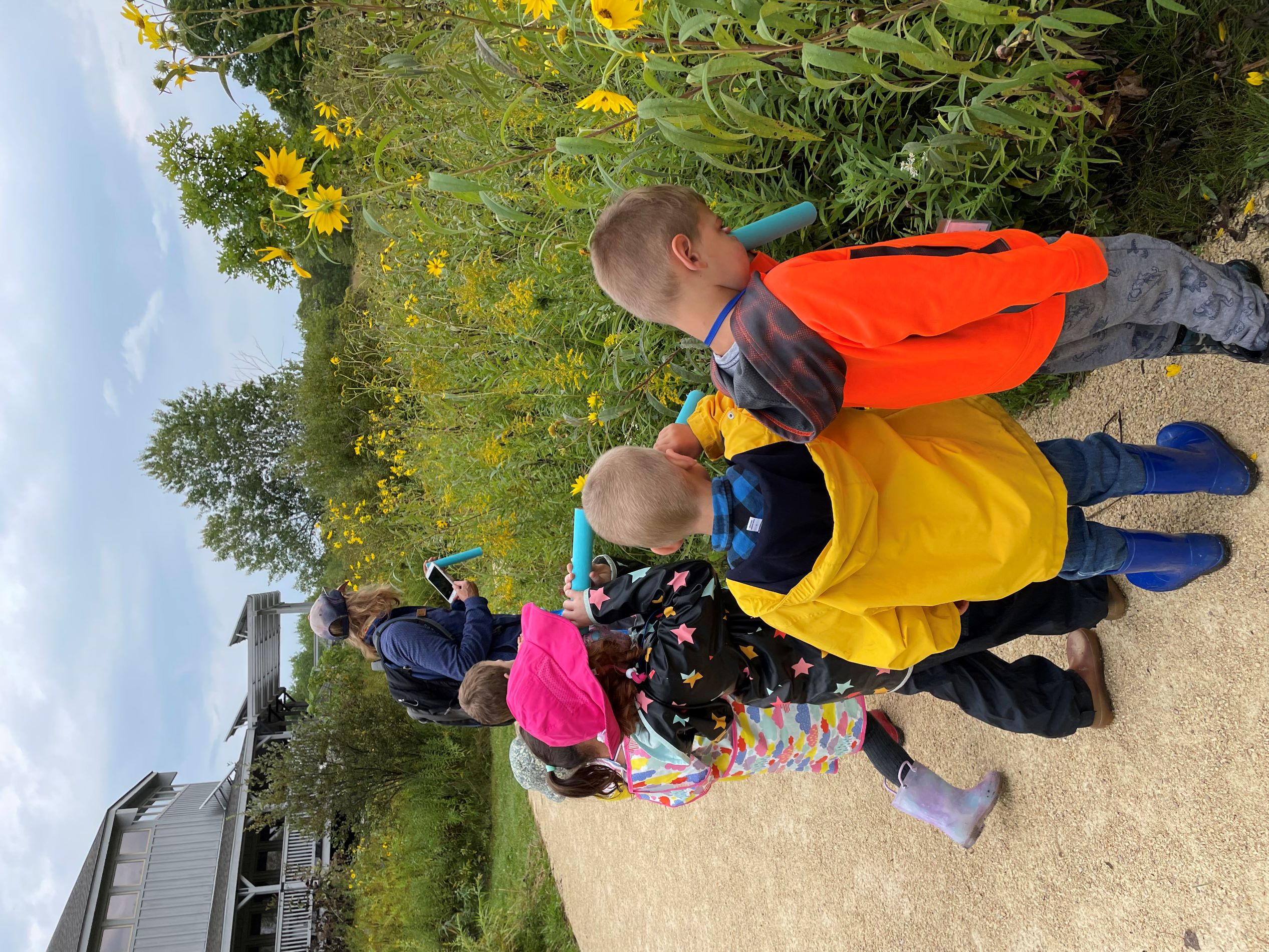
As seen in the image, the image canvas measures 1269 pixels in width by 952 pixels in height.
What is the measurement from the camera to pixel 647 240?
1.63 m

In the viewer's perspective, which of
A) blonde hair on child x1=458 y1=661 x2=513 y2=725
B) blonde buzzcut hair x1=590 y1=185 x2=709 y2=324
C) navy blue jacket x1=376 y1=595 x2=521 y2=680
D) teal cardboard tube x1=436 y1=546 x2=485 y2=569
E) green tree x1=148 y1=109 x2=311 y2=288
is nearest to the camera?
blonde buzzcut hair x1=590 y1=185 x2=709 y2=324

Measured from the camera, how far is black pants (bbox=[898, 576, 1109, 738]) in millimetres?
2215

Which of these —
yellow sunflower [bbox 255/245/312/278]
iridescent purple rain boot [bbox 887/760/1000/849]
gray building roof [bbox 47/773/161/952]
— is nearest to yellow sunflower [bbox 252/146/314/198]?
yellow sunflower [bbox 255/245/312/278]

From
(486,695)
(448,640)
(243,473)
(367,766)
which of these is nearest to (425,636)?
(448,640)

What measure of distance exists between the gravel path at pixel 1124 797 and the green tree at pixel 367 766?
22.4 feet

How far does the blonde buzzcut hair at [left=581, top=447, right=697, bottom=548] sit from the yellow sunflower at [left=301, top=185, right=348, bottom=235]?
3.34 feet

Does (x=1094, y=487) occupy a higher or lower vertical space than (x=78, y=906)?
lower

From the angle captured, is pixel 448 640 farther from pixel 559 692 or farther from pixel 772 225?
pixel 772 225

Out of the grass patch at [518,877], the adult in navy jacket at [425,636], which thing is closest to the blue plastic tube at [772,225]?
the adult in navy jacket at [425,636]

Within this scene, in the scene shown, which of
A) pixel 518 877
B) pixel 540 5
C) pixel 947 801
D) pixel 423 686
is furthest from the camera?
pixel 518 877

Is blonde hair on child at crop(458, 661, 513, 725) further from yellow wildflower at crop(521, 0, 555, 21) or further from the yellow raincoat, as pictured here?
yellow wildflower at crop(521, 0, 555, 21)

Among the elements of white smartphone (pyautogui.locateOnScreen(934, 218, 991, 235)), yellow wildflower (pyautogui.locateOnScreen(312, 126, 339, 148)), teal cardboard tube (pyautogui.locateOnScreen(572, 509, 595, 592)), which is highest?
yellow wildflower (pyautogui.locateOnScreen(312, 126, 339, 148))

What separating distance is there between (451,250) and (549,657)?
2.32 meters

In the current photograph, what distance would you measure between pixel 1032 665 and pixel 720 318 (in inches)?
64.7
